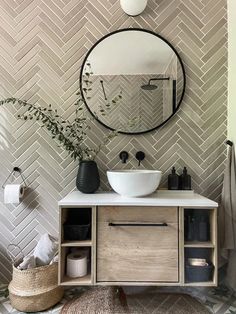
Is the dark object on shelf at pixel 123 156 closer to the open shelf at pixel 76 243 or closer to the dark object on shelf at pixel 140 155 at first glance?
the dark object on shelf at pixel 140 155

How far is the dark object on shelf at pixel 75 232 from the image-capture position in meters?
1.50

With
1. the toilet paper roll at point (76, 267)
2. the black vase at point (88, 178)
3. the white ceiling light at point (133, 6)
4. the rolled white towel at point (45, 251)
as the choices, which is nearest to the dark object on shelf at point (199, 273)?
the toilet paper roll at point (76, 267)

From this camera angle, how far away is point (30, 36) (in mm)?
1870

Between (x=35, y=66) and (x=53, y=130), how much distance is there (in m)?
0.52

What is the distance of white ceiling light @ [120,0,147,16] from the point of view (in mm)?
1766

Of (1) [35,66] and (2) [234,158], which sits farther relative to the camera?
(1) [35,66]

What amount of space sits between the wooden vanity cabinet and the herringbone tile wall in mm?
445

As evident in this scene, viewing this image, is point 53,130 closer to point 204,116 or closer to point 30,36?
point 30,36

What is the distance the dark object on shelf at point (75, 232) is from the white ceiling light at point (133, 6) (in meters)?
1.52

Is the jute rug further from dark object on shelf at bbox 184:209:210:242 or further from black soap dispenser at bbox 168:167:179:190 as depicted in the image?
black soap dispenser at bbox 168:167:179:190

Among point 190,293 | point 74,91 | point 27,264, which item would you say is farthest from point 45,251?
point 74,91

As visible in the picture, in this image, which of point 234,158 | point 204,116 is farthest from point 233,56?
point 234,158

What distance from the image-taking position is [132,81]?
6.04 ft

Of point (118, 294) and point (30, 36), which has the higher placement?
point (30, 36)
